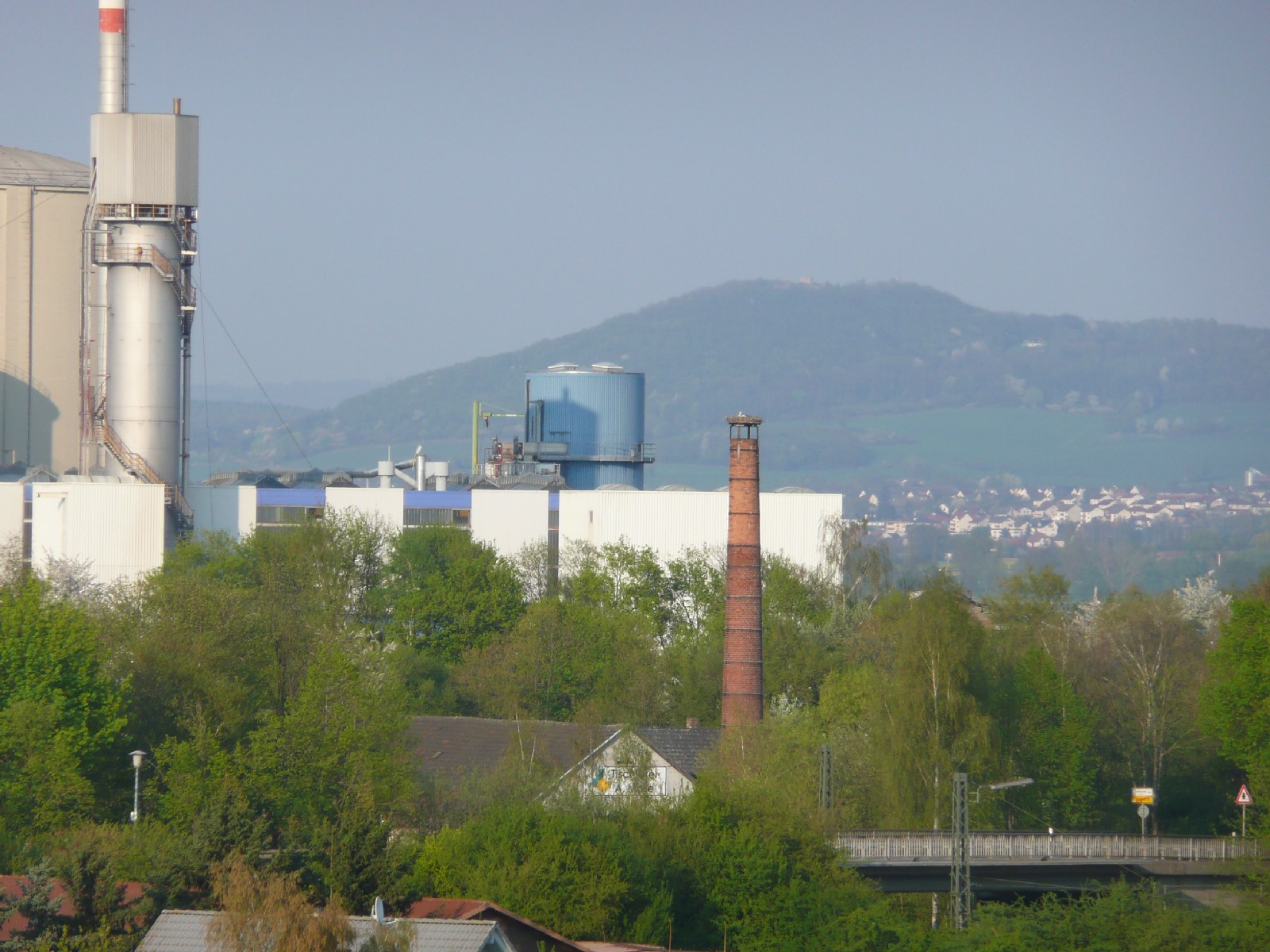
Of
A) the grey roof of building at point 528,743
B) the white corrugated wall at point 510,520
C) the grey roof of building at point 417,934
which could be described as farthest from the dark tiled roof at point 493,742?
the white corrugated wall at point 510,520

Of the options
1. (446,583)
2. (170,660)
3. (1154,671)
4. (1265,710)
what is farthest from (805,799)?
(446,583)

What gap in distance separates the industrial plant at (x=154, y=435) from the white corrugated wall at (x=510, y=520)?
64 millimetres

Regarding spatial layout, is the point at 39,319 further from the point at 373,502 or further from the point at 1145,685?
the point at 1145,685

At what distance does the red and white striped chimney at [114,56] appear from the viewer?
57.1 meters

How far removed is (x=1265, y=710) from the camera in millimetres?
45188

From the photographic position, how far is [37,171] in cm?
6788

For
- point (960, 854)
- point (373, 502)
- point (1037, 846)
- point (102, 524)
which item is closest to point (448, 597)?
point (373, 502)

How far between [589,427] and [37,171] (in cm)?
2339

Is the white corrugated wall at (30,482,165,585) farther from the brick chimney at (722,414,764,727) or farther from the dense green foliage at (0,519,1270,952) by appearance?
the brick chimney at (722,414,764,727)

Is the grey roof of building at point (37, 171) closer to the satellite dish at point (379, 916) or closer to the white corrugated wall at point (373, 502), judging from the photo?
the white corrugated wall at point (373, 502)

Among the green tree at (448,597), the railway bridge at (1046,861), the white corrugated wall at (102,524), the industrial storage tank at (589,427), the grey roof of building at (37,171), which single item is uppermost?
the grey roof of building at (37,171)

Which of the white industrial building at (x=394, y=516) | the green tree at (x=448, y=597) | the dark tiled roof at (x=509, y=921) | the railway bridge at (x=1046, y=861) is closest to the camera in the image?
the dark tiled roof at (x=509, y=921)

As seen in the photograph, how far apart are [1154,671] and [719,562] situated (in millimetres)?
15706

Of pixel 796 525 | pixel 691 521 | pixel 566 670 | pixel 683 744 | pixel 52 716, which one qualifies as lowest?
pixel 683 744
